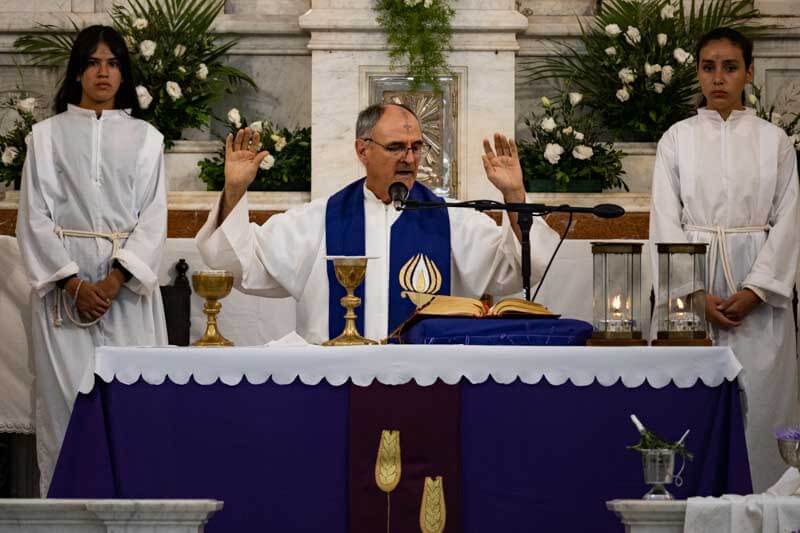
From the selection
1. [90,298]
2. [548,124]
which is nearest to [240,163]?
[90,298]

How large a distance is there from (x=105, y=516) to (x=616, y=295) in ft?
6.01

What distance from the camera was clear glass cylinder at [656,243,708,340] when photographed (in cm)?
479

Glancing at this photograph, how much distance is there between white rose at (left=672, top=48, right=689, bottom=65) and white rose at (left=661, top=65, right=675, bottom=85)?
0.07 meters

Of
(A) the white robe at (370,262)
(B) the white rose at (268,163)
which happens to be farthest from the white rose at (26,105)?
(A) the white robe at (370,262)

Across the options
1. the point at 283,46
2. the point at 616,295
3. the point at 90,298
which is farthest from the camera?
the point at 283,46

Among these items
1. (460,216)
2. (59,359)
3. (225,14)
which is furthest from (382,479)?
(225,14)

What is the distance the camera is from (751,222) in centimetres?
671

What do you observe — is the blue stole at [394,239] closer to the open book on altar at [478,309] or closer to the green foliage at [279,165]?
the open book on altar at [478,309]

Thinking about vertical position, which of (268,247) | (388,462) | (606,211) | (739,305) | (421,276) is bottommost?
→ (388,462)

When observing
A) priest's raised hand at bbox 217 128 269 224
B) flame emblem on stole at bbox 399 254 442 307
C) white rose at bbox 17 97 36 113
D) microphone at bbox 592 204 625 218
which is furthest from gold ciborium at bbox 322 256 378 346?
white rose at bbox 17 97 36 113

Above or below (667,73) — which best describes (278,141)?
below

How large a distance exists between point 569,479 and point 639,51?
469 cm

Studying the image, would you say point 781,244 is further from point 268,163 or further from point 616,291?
point 268,163

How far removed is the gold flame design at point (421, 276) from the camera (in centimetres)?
593
